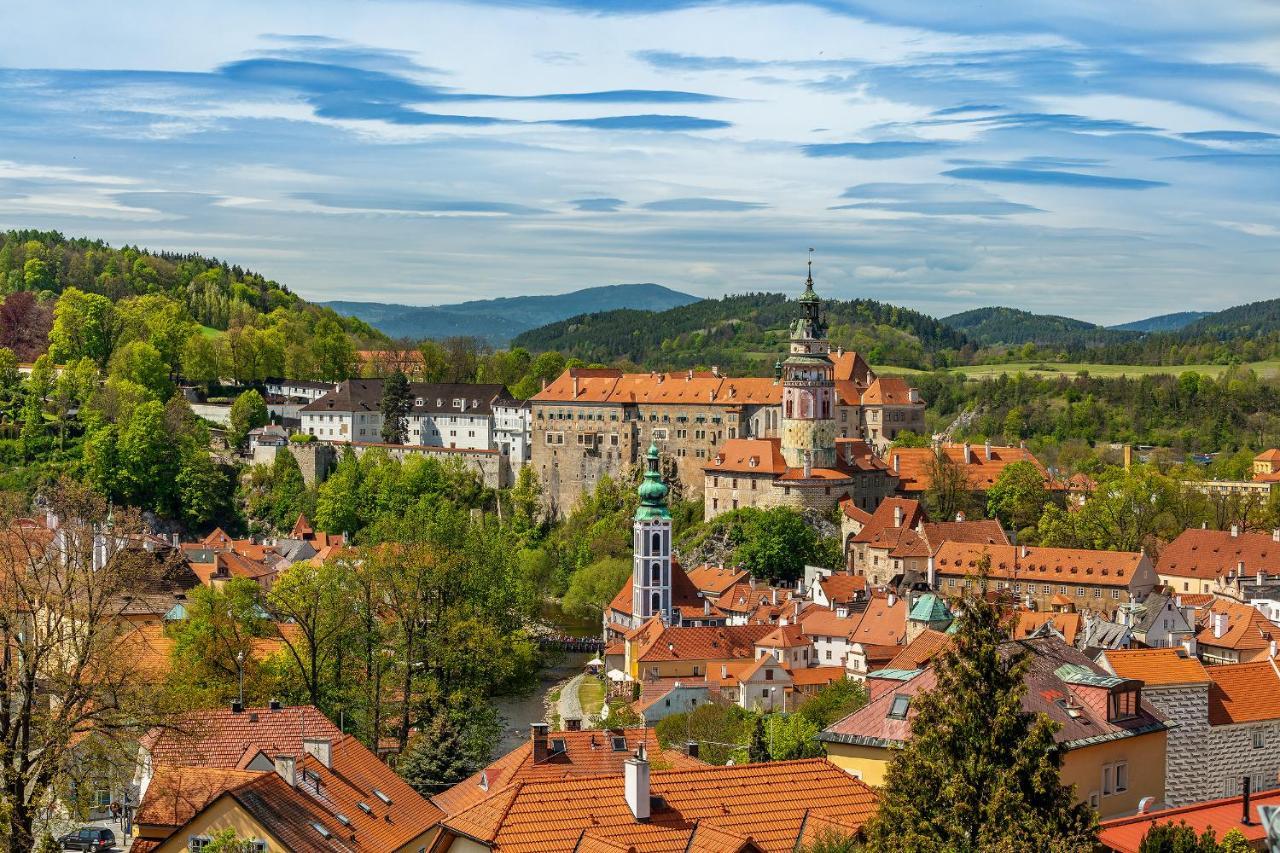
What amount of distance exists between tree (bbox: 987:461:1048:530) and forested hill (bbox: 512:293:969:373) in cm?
7385

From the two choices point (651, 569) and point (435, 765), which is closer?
point (435, 765)

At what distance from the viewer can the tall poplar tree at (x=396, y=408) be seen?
89062mm

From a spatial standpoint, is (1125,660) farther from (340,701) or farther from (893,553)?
(893,553)

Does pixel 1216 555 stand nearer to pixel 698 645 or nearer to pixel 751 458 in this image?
pixel 751 458

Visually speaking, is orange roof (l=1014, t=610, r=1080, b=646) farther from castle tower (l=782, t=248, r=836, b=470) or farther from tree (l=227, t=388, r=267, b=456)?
tree (l=227, t=388, r=267, b=456)

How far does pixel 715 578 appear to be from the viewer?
6059 centimetres

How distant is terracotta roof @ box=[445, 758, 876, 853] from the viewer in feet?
57.2

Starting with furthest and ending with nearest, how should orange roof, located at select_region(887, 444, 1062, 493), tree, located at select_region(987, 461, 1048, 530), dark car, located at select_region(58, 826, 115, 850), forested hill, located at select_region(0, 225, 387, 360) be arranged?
forested hill, located at select_region(0, 225, 387, 360) < orange roof, located at select_region(887, 444, 1062, 493) < tree, located at select_region(987, 461, 1048, 530) < dark car, located at select_region(58, 826, 115, 850)

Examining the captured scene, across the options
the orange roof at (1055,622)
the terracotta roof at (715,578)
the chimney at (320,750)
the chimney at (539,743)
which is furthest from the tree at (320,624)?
the terracotta roof at (715,578)

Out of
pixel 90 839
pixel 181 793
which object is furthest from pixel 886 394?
pixel 181 793

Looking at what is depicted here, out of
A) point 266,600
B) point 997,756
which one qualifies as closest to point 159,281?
point 266,600

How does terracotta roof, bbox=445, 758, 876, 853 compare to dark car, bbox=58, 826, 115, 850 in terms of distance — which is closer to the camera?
terracotta roof, bbox=445, 758, 876, 853

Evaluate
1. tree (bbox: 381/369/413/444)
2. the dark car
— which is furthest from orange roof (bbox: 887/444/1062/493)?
the dark car

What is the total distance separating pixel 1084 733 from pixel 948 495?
164ft
